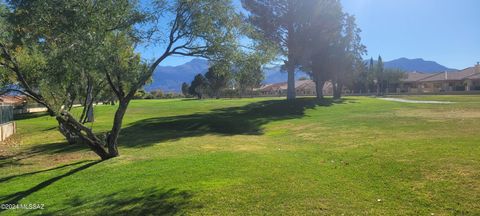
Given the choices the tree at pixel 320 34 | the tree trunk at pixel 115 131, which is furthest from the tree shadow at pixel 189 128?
the tree at pixel 320 34

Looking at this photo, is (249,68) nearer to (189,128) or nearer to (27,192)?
(27,192)

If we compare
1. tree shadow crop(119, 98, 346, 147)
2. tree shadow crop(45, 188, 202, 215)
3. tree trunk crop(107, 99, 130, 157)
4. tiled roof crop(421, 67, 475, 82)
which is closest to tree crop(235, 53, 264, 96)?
tree trunk crop(107, 99, 130, 157)

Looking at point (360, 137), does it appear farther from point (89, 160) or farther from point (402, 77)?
point (402, 77)

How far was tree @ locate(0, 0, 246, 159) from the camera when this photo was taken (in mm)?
10164

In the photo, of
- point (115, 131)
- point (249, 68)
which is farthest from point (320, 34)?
point (115, 131)

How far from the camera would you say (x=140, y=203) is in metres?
8.96

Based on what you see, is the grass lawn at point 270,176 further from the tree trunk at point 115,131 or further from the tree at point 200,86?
the tree at point 200,86

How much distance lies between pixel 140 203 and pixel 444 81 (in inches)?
3302

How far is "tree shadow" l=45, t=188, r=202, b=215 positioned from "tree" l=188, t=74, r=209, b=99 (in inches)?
4076

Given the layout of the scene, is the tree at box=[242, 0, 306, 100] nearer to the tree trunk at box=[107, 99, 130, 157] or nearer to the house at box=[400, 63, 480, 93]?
the tree trunk at box=[107, 99, 130, 157]

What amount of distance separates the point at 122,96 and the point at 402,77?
85.1 m

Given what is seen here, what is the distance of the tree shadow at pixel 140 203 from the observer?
8477mm

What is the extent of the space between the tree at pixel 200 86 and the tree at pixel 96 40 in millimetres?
99224

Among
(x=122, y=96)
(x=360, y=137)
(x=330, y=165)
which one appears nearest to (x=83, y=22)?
(x=122, y=96)
